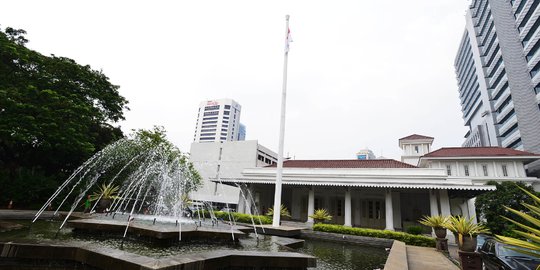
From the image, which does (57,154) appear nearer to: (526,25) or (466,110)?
(526,25)

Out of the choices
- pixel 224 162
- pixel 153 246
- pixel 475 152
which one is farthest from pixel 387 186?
pixel 224 162

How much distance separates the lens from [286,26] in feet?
65.7

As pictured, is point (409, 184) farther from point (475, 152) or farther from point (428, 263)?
point (475, 152)

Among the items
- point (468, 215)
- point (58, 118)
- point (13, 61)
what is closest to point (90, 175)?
point (58, 118)

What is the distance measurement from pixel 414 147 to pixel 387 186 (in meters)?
21.5

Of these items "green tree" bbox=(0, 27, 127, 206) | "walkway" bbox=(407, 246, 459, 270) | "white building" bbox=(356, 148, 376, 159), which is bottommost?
"walkway" bbox=(407, 246, 459, 270)

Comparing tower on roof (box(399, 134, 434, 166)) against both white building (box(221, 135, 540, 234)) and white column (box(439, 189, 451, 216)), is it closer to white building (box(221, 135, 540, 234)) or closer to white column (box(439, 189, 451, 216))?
white building (box(221, 135, 540, 234))

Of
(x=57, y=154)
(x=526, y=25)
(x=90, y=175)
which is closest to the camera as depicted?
(x=57, y=154)

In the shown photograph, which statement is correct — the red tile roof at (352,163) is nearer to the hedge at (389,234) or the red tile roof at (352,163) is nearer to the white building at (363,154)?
the hedge at (389,234)

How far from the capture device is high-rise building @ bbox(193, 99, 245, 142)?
110000mm

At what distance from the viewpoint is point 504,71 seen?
48.8 m

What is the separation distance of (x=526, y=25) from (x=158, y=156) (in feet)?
199

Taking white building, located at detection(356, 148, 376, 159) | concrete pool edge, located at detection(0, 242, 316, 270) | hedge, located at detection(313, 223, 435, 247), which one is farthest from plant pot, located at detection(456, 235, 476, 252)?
white building, located at detection(356, 148, 376, 159)

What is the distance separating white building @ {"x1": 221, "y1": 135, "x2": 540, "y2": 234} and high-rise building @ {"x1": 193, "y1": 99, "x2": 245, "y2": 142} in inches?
3199
